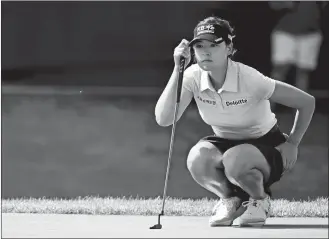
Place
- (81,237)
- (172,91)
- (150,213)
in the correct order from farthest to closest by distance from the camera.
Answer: (150,213) < (172,91) < (81,237)

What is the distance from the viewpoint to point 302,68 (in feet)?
18.3

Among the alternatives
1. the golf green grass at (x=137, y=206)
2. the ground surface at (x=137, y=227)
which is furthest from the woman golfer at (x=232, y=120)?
the golf green grass at (x=137, y=206)

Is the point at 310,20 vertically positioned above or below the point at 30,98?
above

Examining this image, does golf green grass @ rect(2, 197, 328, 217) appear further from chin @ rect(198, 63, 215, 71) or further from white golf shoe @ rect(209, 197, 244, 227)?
chin @ rect(198, 63, 215, 71)

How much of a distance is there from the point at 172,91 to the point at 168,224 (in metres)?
0.69

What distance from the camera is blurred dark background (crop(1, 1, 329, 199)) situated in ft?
18.1

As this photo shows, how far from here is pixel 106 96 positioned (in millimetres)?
5629

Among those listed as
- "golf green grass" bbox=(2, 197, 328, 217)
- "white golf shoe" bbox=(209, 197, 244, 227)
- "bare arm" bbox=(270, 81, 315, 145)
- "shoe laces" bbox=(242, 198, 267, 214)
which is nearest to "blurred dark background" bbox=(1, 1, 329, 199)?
"golf green grass" bbox=(2, 197, 328, 217)

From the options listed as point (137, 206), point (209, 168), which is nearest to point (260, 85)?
point (209, 168)

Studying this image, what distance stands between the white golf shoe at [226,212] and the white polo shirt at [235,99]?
32cm

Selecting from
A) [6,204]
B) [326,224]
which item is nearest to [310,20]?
[326,224]

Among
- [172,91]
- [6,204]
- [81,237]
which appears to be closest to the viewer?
[81,237]

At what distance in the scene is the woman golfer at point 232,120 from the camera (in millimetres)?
3803

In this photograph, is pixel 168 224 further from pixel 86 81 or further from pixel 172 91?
pixel 86 81
